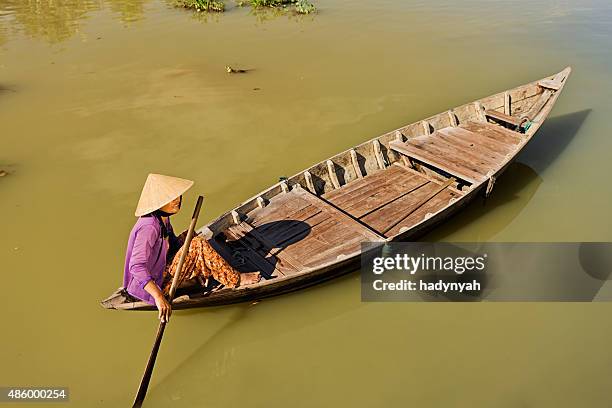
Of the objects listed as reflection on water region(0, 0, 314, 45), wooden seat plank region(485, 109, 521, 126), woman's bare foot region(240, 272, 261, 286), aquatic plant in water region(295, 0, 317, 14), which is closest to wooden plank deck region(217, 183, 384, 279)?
woman's bare foot region(240, 272, 261, 286)

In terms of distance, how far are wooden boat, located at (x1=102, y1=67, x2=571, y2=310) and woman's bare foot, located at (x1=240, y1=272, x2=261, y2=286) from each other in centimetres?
7

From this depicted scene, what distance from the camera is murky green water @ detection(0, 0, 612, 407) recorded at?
4852 mm

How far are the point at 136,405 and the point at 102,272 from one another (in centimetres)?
225

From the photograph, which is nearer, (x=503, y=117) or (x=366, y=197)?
(x=366, y=197)

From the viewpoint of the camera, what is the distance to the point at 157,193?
427 cm

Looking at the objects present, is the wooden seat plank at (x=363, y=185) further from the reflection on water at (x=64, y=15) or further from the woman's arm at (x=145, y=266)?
the reflection on water at (x=64, y=15)

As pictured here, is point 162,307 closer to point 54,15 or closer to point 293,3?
point 293,3

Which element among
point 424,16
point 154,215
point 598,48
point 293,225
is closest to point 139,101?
point 293,225

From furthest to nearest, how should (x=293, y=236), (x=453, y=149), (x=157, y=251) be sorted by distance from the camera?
(x=453, y=149) → (x=293, y=236) → (x=157, y=251)

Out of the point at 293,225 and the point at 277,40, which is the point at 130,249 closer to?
the point at 293,225

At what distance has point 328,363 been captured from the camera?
16.4ft

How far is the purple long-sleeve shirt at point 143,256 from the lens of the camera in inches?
165

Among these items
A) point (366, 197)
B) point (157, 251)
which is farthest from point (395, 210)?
point (157, 251)

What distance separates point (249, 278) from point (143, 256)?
1213mm
